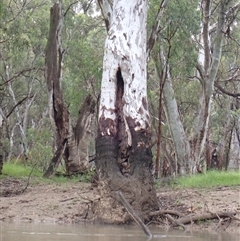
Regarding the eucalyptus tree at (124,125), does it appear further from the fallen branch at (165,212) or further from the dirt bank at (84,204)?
the dirt bank at (84,204)

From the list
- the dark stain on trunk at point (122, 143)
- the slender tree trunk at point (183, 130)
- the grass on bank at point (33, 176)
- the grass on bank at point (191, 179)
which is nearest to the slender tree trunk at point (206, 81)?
the slender tree trunk at point (183, 130)

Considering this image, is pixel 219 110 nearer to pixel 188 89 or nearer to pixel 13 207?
pixel 188 89

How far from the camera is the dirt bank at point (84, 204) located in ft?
26.5

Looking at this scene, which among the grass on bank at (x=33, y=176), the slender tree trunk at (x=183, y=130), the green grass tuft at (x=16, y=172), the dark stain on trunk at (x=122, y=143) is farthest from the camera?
the slender tree trunk at (x=183, y=130)

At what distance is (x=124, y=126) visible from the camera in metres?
8.57

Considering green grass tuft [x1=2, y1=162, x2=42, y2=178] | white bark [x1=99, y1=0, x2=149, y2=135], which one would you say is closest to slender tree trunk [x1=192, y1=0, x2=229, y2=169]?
green grass tuft [x1=2, y1=162, x2=42, y2=178]

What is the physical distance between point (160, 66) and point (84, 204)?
8.69 metres

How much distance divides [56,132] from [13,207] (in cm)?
528

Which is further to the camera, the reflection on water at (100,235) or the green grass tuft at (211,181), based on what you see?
the green grass tuft at (211,181)

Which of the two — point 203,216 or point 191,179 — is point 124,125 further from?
point 191,179

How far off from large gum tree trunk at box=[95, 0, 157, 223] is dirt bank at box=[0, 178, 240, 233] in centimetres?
34

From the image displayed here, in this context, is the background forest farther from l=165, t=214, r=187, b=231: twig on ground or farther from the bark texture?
l=165, t=214, r=187, b=231: twig on ground

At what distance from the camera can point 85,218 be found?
8.43 meters

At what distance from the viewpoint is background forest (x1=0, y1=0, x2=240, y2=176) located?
15.9m
